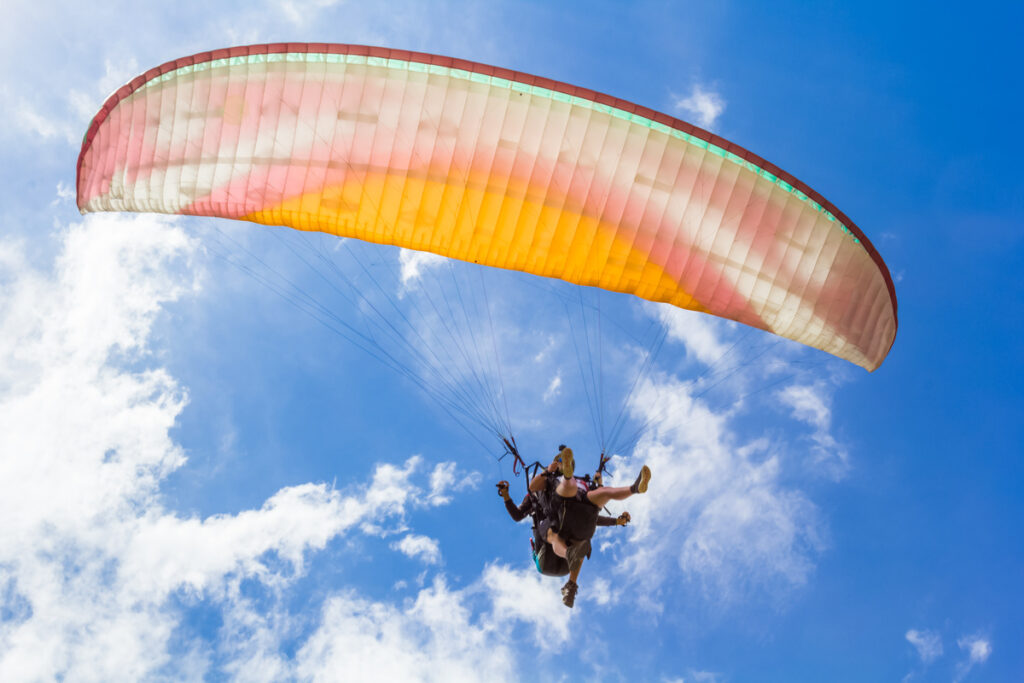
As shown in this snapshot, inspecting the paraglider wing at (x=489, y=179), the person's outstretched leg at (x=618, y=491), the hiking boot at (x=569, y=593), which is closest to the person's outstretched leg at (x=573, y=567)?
the hiking boot at (x=569, y=593)

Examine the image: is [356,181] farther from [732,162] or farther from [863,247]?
[863,247]

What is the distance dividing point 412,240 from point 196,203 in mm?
2831

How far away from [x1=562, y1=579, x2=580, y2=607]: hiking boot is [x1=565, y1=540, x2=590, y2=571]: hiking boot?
27cm

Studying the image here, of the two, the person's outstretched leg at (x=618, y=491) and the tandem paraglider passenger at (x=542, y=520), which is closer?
the person's outstretched leg at (x=618, y=491)

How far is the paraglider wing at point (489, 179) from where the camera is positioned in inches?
355

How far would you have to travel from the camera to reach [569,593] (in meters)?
9.84

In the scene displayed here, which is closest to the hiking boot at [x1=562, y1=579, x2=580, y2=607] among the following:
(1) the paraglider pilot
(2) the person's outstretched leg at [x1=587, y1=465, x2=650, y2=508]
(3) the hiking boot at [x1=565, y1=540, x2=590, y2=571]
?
(1) the paraglider pilot

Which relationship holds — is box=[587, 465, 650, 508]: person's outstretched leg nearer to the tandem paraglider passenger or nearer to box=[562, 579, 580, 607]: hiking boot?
the tandem paraglider passenger

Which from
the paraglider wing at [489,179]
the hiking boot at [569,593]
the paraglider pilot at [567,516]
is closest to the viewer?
the paraglider wing at [489,179]

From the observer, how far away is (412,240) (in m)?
9.84

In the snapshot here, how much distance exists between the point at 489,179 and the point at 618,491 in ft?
13.5

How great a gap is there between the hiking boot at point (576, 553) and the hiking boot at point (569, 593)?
275mm

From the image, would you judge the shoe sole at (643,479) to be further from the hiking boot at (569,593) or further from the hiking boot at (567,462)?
the hiking boot at (569,593)

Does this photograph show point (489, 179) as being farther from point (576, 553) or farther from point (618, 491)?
point (576, 553)
